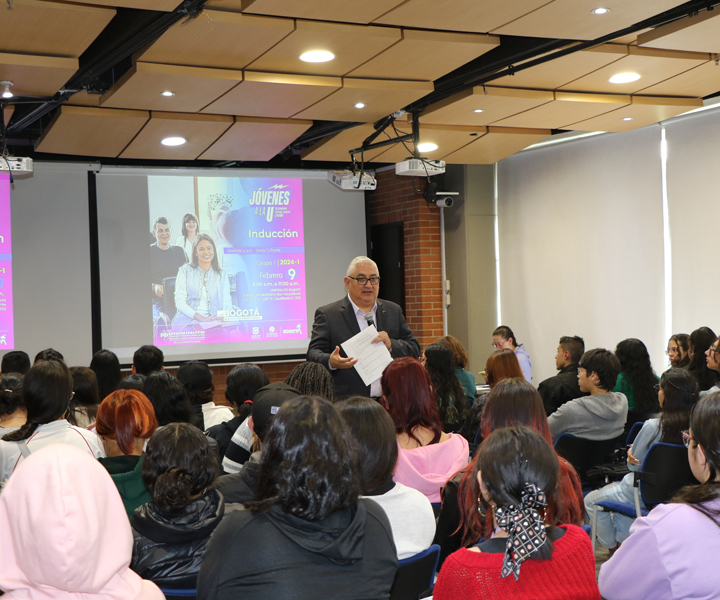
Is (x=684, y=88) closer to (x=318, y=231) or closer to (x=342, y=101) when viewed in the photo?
(x=342, y=101)

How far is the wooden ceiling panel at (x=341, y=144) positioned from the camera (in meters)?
5.90

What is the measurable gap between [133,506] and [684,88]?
182 inches

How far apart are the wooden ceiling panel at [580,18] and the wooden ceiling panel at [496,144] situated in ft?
7.66

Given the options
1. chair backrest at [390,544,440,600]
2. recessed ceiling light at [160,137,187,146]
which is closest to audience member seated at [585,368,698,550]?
chair backrest at [390,544,440,600]

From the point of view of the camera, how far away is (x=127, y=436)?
107 inches

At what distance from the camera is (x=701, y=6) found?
3.68m

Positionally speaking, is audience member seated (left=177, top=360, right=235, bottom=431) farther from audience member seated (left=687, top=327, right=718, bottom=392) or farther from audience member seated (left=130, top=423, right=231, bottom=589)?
audience member seated (left=687, top=327, right=718, bottom=392)

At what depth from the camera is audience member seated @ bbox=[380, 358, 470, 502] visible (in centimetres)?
269

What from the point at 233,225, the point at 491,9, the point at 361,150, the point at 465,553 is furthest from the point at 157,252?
the point at 465,553

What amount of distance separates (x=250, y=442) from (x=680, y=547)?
1825mm

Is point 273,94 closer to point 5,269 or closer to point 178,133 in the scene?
point 178,133

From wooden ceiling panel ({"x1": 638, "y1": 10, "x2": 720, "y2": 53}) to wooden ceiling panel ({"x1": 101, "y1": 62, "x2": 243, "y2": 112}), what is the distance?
236 centimetres

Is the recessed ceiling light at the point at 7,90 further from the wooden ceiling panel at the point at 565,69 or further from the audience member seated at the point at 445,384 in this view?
the wooden ceiling panel at the point at 565,69

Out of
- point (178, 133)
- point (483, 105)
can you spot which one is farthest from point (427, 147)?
point (178, 133)
